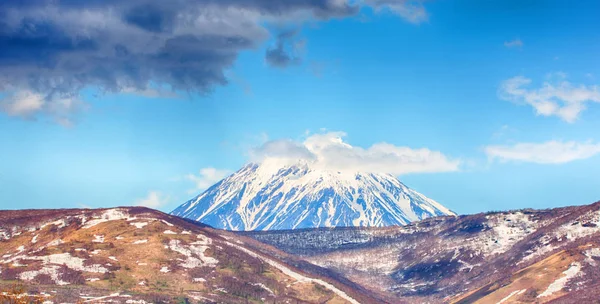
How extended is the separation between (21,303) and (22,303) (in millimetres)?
2491

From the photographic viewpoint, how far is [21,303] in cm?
17025

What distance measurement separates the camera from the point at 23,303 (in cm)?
16888

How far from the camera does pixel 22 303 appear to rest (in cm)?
16800

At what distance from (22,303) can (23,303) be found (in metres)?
0.89

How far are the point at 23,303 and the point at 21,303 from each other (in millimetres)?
1658
